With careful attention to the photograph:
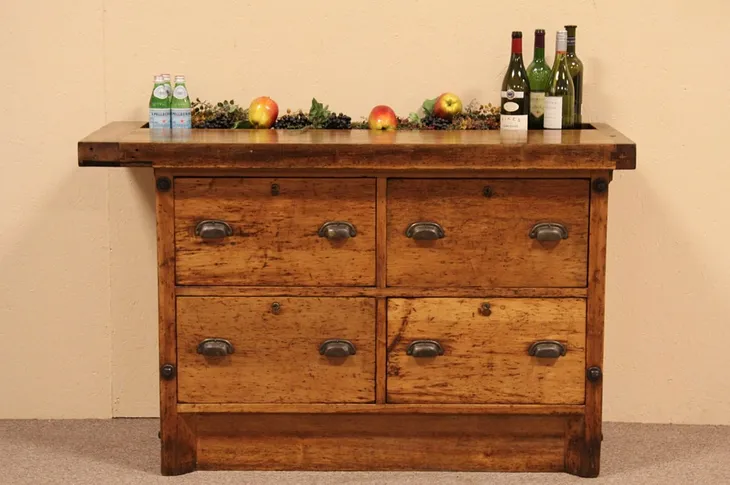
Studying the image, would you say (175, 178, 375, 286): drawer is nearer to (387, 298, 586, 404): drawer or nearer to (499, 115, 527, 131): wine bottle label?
(387, 298, 586, 404): drawer

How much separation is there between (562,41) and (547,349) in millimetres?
912

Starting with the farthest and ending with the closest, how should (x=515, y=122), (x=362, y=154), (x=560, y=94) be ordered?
1. (x=560, y=94)
2. (x=515, y=122)
3. (x=362, y=154)

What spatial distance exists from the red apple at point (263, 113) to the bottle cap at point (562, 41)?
0.83 meters

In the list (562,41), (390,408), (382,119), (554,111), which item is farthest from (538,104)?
(390,408)

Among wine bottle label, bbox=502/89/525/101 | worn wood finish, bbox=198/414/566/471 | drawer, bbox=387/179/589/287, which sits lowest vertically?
worn wood finish, bbox=198/414/566/471

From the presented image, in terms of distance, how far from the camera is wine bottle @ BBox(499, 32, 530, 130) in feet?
11.1

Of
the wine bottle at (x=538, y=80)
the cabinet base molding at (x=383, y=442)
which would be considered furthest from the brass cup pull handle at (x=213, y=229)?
the wine bottle at (x=538, y=80)

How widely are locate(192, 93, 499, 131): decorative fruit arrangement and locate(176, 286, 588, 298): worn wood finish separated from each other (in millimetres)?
525

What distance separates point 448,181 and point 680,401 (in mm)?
1165

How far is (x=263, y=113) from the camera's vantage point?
3449 mm

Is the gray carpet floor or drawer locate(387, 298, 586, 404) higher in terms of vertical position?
drawer locate(387, 298, 586, 404)

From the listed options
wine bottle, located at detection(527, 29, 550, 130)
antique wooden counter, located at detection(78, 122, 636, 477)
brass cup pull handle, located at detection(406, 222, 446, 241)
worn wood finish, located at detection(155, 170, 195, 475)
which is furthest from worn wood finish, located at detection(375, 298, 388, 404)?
wine bottle, located at detection(527, 29, 550, 130)

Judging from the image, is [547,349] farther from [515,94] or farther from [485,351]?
[515,94]

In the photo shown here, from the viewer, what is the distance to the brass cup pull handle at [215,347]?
3.17 m
